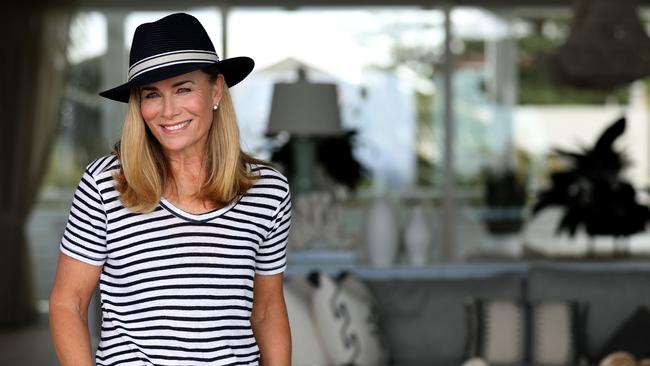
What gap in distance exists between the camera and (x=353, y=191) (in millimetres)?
7562

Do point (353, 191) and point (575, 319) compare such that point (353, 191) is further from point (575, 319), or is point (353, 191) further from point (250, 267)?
point (250, 267)

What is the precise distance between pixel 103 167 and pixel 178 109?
0.17 metres

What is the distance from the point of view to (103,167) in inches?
72.3

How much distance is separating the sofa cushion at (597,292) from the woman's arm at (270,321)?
2769 millimetres

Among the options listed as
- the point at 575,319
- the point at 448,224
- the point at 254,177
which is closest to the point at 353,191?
the point at 448,224

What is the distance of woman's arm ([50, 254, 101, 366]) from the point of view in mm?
1797

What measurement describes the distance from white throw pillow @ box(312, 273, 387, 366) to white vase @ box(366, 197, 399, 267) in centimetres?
88

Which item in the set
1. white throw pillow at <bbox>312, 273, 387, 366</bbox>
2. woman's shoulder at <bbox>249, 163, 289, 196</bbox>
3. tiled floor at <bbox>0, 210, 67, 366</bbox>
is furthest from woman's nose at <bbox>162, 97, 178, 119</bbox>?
tiled floor at <bbox>0, 210, 67, 366</bbox>

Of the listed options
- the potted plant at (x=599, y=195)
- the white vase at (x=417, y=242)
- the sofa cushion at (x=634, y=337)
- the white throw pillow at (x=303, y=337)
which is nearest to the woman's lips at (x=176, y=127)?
the white throw pillow at (x=303, y=337)

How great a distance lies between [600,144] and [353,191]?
6.56 ft

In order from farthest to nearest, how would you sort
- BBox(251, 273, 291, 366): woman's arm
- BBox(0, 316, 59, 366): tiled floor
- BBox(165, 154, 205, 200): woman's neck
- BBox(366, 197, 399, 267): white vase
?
1. BBox(0, 316, 59, 366): tiled floor
2. BBox(366, 197, 399, 267): white vase
3. BBox(251, 273, 291, 366): woman's arm
4. BBox(165, 154, 205, 200): woman's neck

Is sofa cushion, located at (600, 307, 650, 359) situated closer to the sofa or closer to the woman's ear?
the sofa

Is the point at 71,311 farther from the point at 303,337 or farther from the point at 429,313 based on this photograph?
the point at 429,313

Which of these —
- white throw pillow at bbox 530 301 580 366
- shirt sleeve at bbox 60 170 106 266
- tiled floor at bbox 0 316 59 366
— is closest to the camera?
shirt sleeve at bbox 60 170 106 266
